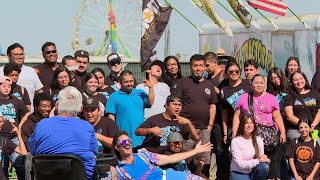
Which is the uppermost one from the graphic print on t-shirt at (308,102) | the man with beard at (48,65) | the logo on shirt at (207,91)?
the man with beard at (48,65)

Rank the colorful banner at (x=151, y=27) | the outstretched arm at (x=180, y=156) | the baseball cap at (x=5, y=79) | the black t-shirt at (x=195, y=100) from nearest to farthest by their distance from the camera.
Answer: the outstretched arm at (x=180, y=156) → the baseball cap at (x=5, y=79) → the black t-shirt at (x=195, y=100) → the colorful banner at (x=151, y=27)

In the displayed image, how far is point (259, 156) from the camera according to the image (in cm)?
1162

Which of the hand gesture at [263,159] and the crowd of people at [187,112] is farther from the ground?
the crowd of people at [187,112]

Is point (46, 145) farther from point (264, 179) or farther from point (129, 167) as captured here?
point (264, 179)

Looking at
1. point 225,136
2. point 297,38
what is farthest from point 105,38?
point 225,136

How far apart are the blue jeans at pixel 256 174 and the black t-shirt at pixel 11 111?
272 cm

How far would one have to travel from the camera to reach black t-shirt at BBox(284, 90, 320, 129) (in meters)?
12.0

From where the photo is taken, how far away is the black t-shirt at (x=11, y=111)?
1121 centimetres

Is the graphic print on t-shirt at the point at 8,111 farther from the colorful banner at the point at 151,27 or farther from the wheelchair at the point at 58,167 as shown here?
the colorful banner at the point at 151,27

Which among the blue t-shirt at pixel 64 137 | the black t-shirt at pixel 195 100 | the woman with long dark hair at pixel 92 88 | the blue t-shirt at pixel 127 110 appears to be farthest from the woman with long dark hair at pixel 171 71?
the blue t-shirt at pixel 64 137

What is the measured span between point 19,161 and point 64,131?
2.95 metres

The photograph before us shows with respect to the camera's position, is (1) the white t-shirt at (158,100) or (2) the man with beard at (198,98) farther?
(1) the white t-shirt at (158,100)

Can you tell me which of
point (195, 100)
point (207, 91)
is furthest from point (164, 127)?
point (207, 91)

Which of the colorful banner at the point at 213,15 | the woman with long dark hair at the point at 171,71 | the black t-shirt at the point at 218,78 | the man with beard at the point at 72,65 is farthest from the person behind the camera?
the colorful banner at the point at 213,15
